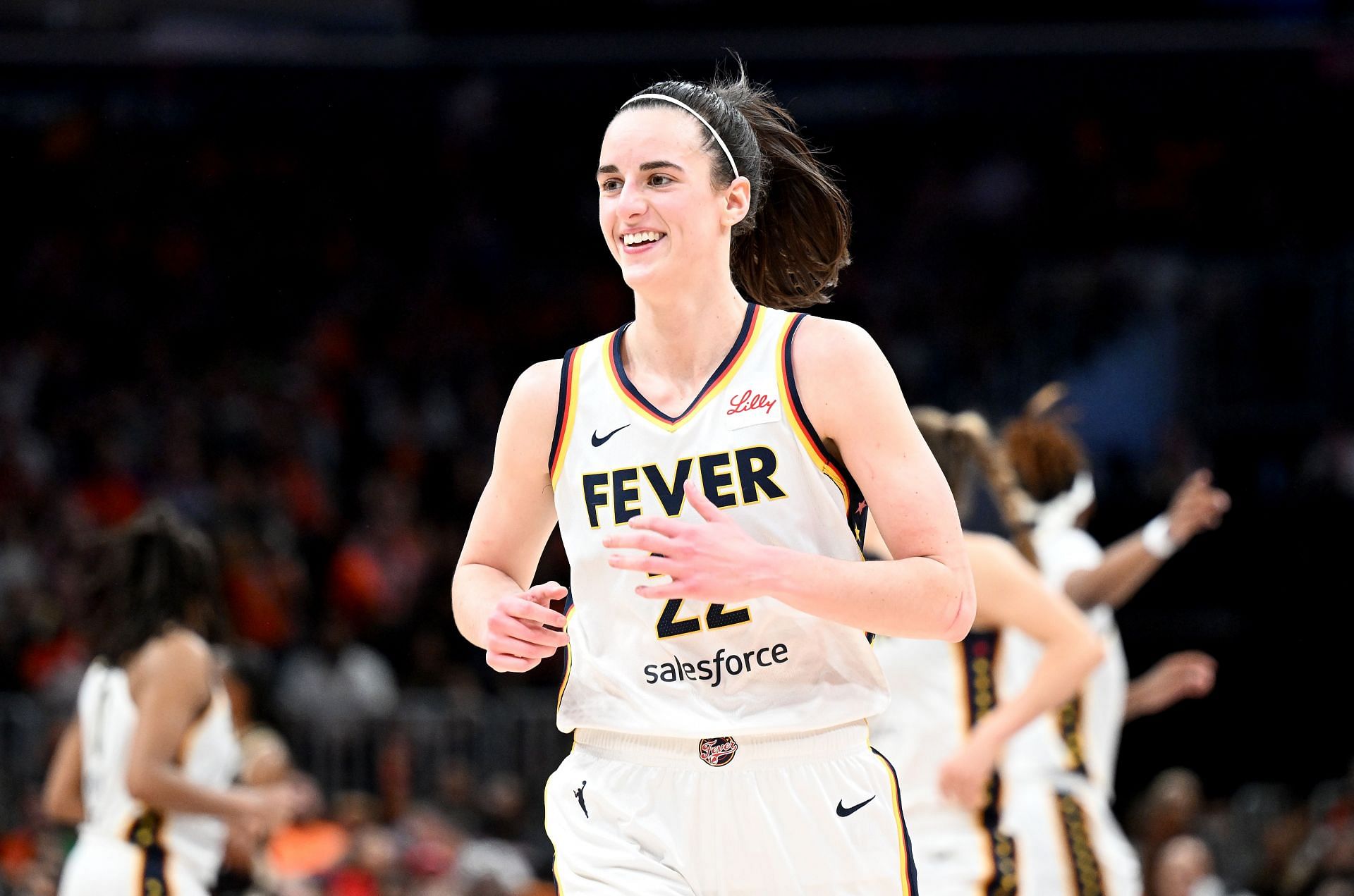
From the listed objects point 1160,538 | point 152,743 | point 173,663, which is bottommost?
point 152,743

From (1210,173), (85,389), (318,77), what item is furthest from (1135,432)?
(85,389)

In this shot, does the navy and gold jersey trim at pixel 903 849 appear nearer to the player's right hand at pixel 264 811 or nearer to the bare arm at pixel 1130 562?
the bare arm at pixel 1130 562

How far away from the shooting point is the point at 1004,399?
49.1 ft

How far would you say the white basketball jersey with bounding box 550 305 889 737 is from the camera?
3.39m

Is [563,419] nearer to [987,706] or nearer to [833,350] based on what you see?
[833,350]

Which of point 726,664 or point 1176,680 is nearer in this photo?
point 726,664

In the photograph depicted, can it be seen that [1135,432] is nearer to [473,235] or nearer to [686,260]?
[473,235]

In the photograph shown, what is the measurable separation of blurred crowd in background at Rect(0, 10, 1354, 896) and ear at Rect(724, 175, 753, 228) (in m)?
5.86

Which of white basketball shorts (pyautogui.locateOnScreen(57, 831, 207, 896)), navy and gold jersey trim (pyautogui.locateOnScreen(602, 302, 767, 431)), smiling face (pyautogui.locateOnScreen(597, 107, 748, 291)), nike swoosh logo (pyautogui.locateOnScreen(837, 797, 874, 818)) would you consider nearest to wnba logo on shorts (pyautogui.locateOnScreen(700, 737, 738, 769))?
nike swoosh logo (pyautogui.locateOnScreen(837, 797, 874, 818))

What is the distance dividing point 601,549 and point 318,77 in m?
13.7

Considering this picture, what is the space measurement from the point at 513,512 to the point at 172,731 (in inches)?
93.7

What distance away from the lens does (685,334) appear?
3623 mm

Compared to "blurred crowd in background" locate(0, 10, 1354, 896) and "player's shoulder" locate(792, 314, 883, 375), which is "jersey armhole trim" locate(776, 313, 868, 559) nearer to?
"player's shoulder" locate(792, 314, 883, 375)

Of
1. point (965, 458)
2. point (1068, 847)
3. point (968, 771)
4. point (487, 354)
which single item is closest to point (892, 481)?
point (968, 771)
